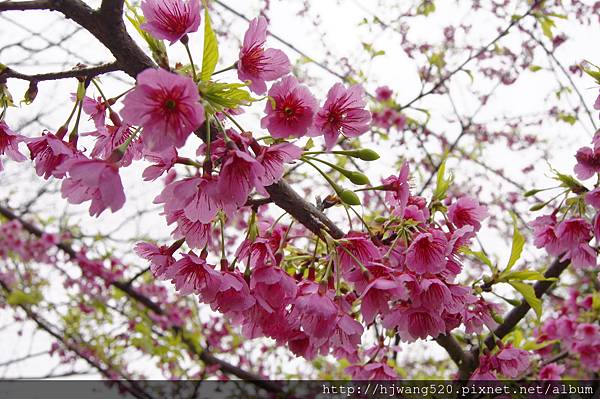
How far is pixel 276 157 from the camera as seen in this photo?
104 centimetres

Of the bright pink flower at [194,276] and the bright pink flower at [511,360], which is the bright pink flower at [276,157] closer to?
the bright pink flower at [194,276]

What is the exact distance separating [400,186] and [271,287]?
0.44 meters

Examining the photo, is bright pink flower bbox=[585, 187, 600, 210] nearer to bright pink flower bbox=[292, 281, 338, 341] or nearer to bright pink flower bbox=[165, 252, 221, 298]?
bright pink flower bbox=[292, 281, 338, 341]

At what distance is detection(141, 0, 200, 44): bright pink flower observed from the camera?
1.00m

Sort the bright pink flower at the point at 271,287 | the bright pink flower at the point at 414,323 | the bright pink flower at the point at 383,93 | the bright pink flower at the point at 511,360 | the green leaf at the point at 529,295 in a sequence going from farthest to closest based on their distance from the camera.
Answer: the bright pink flower at the point at 383,93 < the bright pink flower at the point at 511,360 < the green leaf at the point at 529,295 < the bright pink flower at the point at 414,323 < the bright pink flower at the point at 271,287

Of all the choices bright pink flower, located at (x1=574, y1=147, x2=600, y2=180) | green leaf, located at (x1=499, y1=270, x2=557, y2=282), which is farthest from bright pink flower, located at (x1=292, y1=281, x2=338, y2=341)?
bright pink flower, located at (x1=574, y1=147, x2=600, y2=180)

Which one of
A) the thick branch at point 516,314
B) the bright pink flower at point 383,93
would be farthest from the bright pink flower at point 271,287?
the bright pink flower at point 383,93

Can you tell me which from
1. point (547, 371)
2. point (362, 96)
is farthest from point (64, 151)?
point (547, 371)

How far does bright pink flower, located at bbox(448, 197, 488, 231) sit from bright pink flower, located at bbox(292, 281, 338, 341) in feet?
1.92

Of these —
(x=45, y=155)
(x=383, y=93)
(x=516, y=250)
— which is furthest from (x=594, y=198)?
(x=383, y=93)

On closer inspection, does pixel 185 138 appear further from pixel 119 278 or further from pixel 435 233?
→ pixel 119 278

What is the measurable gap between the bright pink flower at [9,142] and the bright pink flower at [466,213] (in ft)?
4.12

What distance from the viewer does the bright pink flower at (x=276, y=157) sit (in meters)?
1.03

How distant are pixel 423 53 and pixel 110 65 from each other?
3806mm
